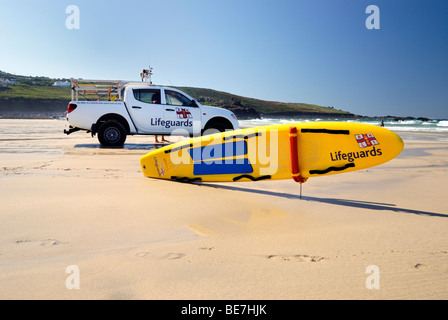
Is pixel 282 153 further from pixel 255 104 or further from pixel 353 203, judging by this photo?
pixel 255 104

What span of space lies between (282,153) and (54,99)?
99.9 metres

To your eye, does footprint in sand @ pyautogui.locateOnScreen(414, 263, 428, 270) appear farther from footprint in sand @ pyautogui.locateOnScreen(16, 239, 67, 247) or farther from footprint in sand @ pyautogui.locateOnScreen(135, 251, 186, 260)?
footprint in sand @ pyautogui.locateOnScreen(16, 239, 67, 247)

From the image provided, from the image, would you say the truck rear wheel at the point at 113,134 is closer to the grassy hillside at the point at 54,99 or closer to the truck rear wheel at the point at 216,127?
the truck rear wheel at the point at 216,127

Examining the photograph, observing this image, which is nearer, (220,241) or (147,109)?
(220,241)

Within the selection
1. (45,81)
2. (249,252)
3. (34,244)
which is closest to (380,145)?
(249,252)

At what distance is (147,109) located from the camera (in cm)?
933

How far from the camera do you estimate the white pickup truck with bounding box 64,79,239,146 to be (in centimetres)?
896

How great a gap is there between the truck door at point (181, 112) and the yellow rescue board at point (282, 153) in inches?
202

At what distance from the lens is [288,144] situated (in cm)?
369

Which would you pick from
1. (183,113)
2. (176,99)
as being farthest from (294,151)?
(176,99)

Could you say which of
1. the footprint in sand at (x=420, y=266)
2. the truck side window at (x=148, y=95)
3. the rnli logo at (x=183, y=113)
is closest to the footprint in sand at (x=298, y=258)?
the footprint in sand at (x=420, y=266)

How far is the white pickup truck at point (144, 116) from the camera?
29.4 ft

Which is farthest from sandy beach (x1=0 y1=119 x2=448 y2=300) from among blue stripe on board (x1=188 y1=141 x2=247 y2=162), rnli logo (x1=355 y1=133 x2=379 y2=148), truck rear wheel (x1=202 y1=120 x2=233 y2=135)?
truck rear wheel (x1=202 y1=120 x2=233 y2=135)
